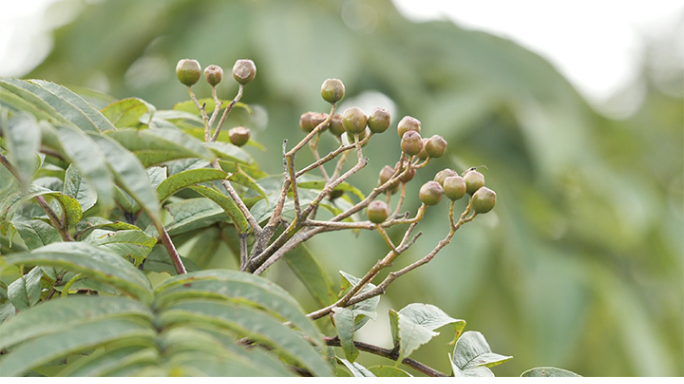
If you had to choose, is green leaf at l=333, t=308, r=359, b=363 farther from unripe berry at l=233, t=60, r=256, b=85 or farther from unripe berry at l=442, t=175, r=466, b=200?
unripe berry at l=233, t=60, r=256, b=85

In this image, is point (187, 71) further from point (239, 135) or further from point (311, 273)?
point (311, 273)

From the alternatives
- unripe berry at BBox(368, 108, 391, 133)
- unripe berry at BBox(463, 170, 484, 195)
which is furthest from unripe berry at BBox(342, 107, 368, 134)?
unripe berry at BBox(463, 170, 484, 195)

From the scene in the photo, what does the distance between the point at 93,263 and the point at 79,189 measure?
23 centimetres

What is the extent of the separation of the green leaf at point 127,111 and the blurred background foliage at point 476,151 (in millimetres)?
1634

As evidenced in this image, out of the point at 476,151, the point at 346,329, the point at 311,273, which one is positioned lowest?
the point at 476,151

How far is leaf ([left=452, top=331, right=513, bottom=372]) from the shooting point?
0.51 metres

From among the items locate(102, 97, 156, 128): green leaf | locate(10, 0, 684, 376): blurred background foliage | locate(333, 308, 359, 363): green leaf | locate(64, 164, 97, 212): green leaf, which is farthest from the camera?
locate(10, 0, 684, 376): blurred background foliage

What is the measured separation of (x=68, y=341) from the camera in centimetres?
29

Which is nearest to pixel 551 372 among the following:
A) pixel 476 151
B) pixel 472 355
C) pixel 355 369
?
pixel 472 355

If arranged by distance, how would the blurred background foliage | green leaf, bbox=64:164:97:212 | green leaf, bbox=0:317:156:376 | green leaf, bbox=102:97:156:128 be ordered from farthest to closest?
the blurred background foliage < green leaf, bbox=102:97:156:128 < green leaf, bbox=64:164:97:212 < green leaf, bbox=0:317:156:376

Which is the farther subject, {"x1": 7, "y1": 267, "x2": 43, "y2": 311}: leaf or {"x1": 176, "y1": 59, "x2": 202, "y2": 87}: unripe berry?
{"x1": 176, "y1": 59, "x2": 202, "y2": 87}: unripe berry

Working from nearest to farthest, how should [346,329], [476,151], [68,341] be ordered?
[68,341] → [346,329] → [476,151]

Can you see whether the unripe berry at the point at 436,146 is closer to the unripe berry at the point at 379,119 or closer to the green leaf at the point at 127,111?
the unripe berry at the point at 379,119

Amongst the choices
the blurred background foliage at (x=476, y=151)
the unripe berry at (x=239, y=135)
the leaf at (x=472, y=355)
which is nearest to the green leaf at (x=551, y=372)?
the leaf at (x=472, y=355)
